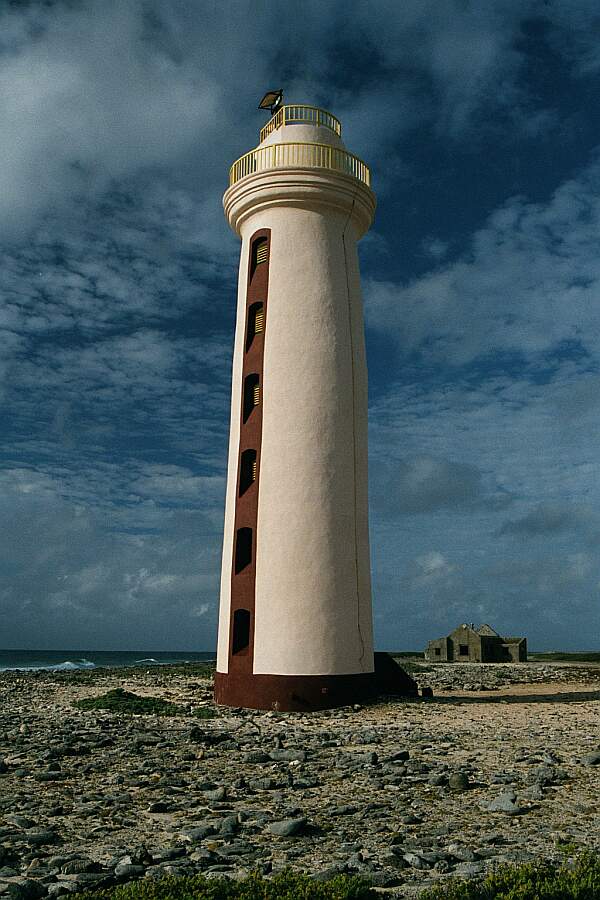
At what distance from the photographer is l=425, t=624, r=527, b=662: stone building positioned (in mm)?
57719

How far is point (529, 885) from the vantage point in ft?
23.9

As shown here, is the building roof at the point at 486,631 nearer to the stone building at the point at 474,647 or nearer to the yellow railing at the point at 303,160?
the stone building at the point at 474,647

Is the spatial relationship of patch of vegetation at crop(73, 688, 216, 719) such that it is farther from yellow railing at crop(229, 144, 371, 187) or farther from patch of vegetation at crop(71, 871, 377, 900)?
yellow railing at crop(229, 144, 371, 187)

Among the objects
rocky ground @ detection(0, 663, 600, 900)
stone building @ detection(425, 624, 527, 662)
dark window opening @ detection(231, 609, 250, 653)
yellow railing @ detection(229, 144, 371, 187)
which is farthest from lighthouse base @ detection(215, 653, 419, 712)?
stone building @ detection(425, 624, 527, 662)

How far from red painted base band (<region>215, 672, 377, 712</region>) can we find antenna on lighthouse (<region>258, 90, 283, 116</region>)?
19095 millimetres

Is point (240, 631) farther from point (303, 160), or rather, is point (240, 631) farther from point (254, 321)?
point (303, 160)

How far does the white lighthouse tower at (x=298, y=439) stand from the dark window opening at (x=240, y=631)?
0.13 ft

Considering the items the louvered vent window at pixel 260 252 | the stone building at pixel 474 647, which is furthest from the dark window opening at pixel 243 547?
the stone building at pixel 474 647

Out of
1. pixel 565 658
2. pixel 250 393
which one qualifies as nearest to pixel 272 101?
pixel 250 393

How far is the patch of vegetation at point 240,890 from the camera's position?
286 inches

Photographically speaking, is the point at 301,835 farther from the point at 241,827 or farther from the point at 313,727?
the point at 313,727

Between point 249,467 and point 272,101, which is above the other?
point 272,101

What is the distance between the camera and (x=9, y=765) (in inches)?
569

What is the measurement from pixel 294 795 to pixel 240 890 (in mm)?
4674
